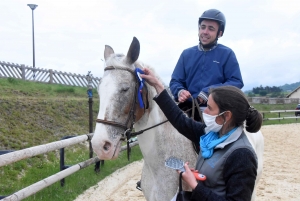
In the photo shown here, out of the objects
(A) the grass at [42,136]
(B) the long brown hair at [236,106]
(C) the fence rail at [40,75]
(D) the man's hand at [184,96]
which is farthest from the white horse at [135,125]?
(C) the fence rail at [40,75]

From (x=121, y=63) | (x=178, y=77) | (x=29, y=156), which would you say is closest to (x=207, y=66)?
(x=178, y=77)

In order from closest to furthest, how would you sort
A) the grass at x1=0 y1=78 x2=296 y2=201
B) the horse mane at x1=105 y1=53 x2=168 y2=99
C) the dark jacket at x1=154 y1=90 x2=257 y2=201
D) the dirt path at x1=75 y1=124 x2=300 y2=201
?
1. the dark jacket at x1=154 y1=90 x2=257 y2=201
2. the horse mane at x1=105 y1=53 x2=168 y2=99
3. the grass at x1=0 y1=78 x2=296 y2=201
4. the dirt path at x1=75 y1=124 x2=300 y2=201

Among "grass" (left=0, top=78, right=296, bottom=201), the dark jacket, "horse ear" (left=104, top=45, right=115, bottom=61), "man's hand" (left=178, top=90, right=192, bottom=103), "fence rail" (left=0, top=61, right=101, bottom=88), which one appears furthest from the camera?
"fence rail" (left=0, top=61, right=101, bottom=88)

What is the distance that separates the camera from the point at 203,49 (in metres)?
3.52

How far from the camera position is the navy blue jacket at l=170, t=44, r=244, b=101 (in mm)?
3346

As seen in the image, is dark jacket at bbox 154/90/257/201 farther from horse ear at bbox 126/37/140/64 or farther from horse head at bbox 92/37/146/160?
horse ear at bbox 126/37/140/64

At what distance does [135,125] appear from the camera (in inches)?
121

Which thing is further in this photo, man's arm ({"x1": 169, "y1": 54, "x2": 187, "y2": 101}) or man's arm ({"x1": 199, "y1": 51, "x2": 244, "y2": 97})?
man's arm ({"x1": 169, "y1": 54, "x2": 187, "y2": 101})

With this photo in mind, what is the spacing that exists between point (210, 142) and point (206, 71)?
143cm

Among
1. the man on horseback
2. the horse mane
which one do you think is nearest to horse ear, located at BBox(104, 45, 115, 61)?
the horse mane

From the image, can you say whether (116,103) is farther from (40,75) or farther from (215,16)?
(40,75)

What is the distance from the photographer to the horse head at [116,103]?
2.53 metres

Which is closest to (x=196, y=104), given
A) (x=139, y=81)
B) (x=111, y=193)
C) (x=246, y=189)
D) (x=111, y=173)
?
(x=139, y=81)

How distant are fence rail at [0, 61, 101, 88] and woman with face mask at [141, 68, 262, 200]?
44.7ft
